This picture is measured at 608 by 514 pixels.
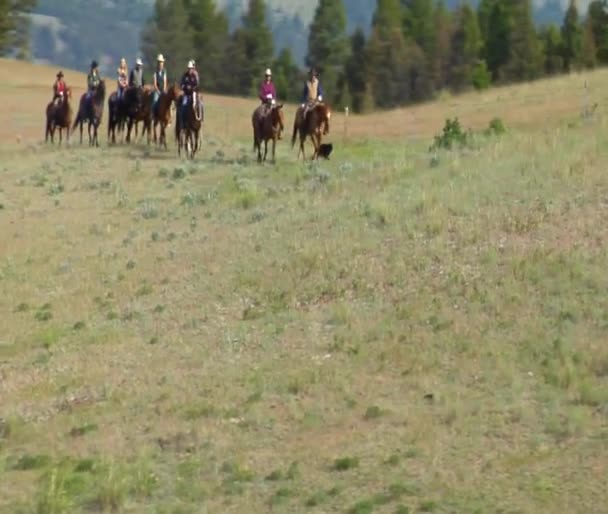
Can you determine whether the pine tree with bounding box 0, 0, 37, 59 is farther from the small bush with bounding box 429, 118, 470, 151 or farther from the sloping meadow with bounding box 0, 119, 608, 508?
the sloping meadow with bounding box 0, 119, 608, 508

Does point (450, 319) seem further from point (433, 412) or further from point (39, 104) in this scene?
point (39, 104)

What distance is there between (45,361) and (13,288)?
15.0 feet

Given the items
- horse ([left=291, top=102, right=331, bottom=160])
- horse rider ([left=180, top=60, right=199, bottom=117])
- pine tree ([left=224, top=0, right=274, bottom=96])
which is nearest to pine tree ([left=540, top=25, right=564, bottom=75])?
pine tree ([left=224, top=0, right=274, bottom=96])

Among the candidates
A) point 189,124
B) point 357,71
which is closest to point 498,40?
point 357,71

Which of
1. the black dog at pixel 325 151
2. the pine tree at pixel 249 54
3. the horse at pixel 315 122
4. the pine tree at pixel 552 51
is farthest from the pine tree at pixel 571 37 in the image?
the black dog at pixel 325 151

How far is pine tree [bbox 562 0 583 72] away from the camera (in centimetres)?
9381

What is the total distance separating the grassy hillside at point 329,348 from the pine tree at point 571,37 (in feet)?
232

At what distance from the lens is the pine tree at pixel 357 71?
330 feet

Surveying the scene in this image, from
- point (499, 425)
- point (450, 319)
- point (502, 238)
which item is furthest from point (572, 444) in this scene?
point (502, 238)

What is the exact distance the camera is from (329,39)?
354 feet

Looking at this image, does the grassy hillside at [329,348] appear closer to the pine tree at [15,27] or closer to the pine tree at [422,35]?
the pine tree at [15,27]

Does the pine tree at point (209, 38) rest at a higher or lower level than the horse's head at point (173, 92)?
higher

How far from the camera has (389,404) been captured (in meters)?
12.4

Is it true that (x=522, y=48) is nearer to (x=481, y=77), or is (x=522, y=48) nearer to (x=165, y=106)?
(x=481, y=77)
